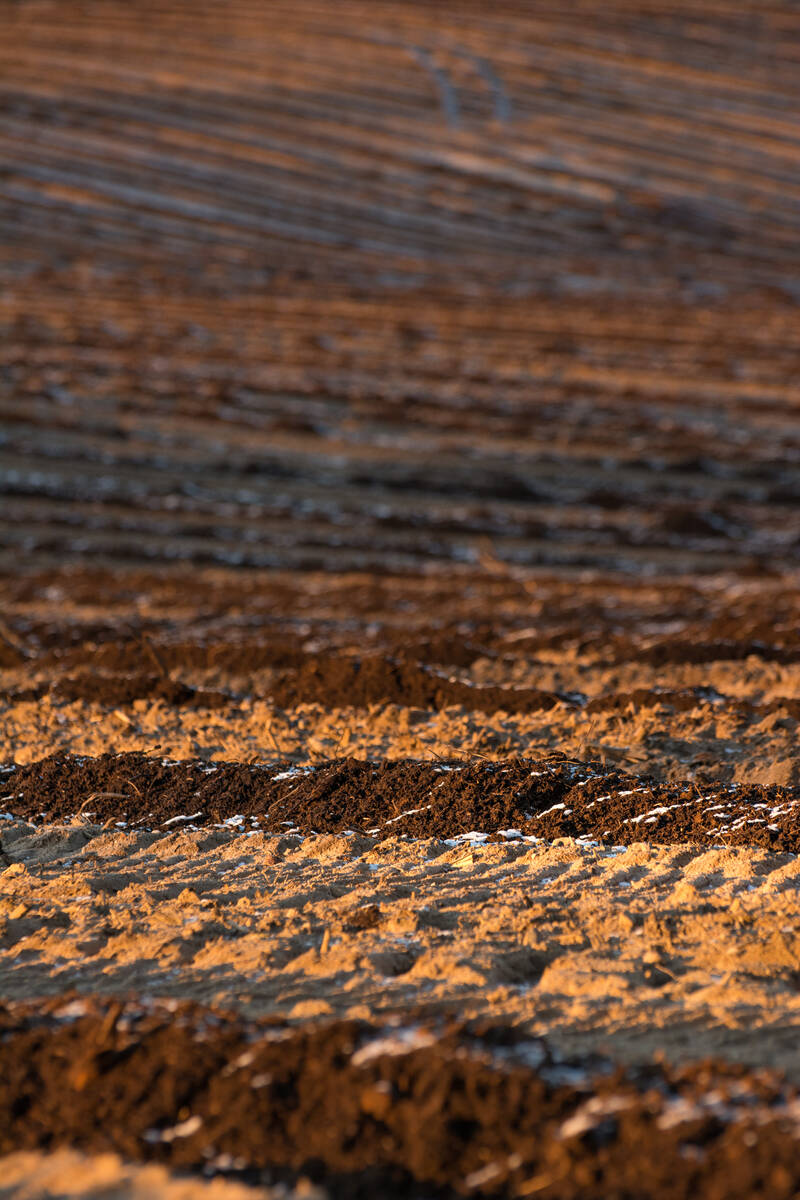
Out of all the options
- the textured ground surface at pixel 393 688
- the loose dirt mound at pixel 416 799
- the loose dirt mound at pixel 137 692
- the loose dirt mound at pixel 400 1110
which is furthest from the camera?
the loose dirt mound at pixel 137 692

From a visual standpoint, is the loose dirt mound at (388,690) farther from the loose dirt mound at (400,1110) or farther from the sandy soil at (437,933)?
the loose dirt mound at (400,1110)


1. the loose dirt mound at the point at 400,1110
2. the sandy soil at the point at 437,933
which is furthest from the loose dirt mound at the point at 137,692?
the loose dirt mound at the point at 400,1110

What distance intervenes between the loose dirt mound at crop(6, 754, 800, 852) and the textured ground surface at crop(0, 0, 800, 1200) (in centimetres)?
2

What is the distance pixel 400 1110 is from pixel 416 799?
2.21 metres

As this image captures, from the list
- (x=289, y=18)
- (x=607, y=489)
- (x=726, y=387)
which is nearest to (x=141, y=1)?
(x=289, y=18)

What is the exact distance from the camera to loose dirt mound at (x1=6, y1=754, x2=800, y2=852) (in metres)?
4.43

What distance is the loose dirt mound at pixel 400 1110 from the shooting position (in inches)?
95.5

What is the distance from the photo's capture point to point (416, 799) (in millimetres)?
4777

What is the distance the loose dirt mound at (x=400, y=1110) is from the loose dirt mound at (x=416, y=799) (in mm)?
1603

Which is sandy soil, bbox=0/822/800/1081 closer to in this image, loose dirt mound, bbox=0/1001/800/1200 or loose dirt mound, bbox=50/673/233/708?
loose dirt mound, bbox=0/1001/800/1200

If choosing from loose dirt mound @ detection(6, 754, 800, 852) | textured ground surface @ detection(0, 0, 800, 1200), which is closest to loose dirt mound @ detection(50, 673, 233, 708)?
textured ground surface @ detection(0, 0, 800, 1200)

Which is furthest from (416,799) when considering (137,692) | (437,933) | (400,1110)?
(137,692)

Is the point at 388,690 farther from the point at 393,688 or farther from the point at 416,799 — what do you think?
the point at 416,799

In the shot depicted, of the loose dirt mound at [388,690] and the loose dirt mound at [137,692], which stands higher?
the loose dirt mound at [388,690]
